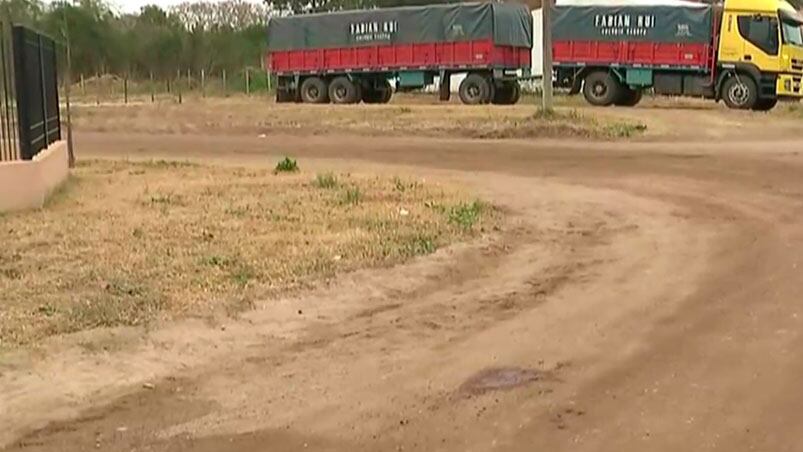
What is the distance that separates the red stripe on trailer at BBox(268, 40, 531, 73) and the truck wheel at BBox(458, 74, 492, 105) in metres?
0.58

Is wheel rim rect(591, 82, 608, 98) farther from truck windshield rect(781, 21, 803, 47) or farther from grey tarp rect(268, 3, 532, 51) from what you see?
truck windshield rect(781, 21, 803, 47)

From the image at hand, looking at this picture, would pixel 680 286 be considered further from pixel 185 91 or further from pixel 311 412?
pixel 185 91

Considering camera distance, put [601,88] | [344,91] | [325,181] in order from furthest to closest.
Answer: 1. [344,91]
2. [601,88]
3. [325,181]

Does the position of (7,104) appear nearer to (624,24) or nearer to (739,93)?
(739,93)

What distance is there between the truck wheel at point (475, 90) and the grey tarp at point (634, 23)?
272 cm

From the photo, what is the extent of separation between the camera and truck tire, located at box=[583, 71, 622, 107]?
35.2 metres

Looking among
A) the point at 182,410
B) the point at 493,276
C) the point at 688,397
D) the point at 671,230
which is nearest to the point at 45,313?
the point at 182,410

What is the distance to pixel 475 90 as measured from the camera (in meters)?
37.1

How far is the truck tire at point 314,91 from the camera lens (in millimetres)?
39531

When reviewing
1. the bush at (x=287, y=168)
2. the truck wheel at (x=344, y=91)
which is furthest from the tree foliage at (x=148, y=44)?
the bush at (x=287, y=168)

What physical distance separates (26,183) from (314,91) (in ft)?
88.7

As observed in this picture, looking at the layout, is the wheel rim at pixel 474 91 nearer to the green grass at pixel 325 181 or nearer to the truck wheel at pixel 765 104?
the truck wheel at pixel 765 104

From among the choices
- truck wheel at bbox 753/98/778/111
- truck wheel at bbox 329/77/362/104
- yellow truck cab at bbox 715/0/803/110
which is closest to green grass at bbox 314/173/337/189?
yellow truck cab at bbox 715/0/803/110

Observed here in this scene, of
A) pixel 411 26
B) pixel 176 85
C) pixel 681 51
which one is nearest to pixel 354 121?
pixel 411 26
